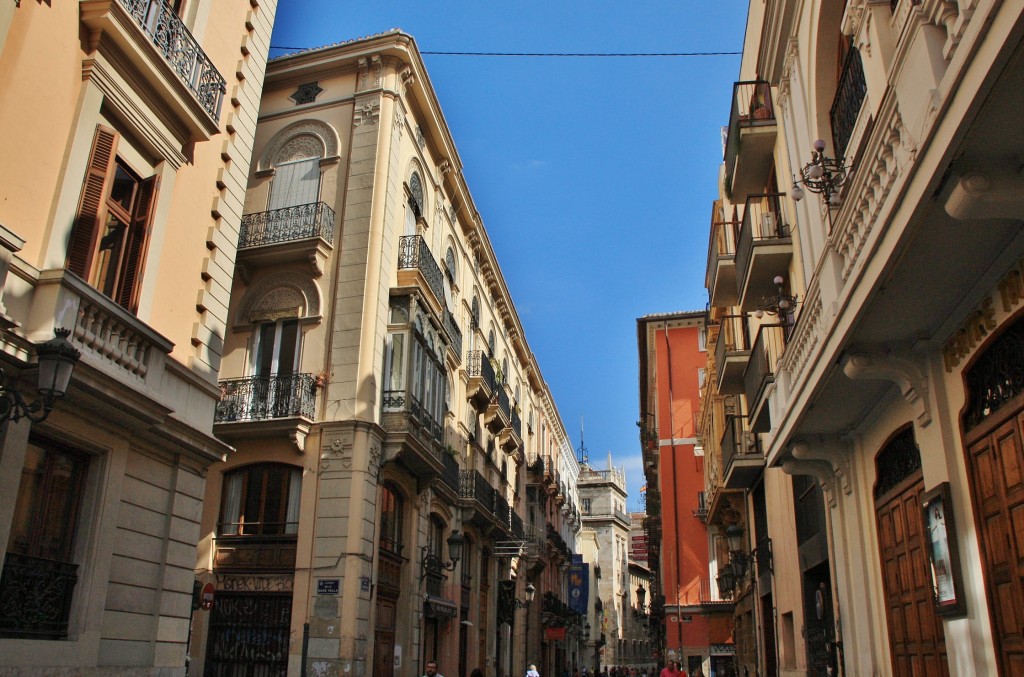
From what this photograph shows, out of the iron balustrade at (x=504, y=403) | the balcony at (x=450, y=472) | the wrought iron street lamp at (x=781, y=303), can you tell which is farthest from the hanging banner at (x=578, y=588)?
the wrought iron street lamp at (x=781, y=303)

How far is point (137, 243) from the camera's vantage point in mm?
9906

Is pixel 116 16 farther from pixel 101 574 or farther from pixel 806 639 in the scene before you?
pixel 806 639

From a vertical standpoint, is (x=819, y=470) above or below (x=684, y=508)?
below

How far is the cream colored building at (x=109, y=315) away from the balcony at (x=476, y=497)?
1699 cm

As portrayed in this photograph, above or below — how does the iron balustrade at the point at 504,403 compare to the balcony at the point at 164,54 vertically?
above

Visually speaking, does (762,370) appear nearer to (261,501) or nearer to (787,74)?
(787,74)

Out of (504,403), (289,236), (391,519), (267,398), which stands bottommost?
(391,519)

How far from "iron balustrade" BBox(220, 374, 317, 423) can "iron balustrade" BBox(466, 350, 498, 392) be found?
10934mm

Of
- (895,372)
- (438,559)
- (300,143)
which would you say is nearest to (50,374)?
(895,372)

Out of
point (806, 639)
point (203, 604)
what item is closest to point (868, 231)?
point (806, 639)

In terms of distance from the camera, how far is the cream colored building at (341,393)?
18250 millimetres

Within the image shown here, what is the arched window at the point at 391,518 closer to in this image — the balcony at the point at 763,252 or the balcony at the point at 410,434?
the balcony at the point at 410,434

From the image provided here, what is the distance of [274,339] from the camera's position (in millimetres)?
20656

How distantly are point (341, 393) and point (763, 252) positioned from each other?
1014cm
